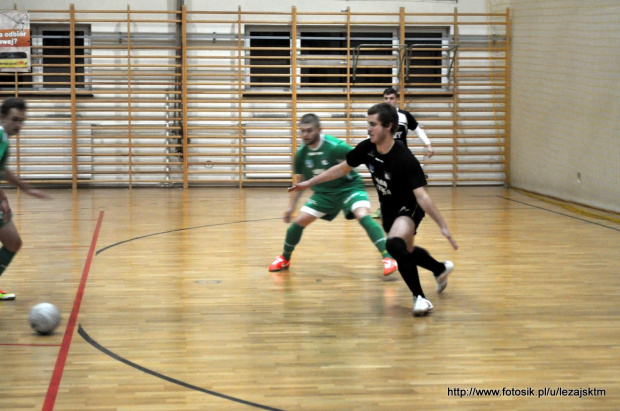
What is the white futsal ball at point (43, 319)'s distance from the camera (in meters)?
4.37

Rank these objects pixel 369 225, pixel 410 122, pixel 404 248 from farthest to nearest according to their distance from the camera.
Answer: pixel 410 122 → pixel 369 225 → pixel 404 248

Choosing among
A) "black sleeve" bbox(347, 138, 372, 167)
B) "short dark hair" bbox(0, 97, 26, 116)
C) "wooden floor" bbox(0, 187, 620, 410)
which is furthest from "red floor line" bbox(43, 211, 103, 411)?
"black sleeve" bbox(347, 138, 372, 167)

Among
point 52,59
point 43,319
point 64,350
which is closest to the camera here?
point 64,350

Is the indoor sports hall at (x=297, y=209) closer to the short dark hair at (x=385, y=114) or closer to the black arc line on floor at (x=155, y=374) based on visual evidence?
the black arc line on floor at (x=155, y=374)

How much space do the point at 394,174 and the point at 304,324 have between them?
1142mm

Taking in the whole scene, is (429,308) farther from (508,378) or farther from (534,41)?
(534,41)

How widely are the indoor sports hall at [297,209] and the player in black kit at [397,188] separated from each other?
1.08ft

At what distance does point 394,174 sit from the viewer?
495cm

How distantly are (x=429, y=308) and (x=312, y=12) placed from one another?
978 cm

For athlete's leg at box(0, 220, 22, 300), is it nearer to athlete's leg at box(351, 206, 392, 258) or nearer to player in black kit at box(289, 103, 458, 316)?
player in black kit at box(289, 103, 458, 316)

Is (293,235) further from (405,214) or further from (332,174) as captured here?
(405,214)

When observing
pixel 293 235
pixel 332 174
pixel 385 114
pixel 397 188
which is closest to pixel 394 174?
pixel 397 188

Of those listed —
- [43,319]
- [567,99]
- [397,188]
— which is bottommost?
[43,319]

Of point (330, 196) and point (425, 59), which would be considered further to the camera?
point (425, 59)
